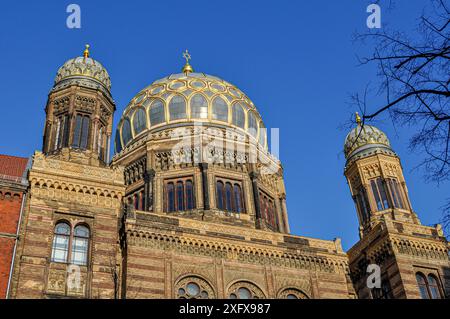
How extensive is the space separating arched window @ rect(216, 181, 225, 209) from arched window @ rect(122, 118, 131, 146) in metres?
7.87

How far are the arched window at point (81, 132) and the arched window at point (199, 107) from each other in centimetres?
1037

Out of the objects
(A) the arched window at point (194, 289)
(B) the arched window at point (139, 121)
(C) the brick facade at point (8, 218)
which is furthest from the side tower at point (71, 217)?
(B) the arched window at point (139, 121)

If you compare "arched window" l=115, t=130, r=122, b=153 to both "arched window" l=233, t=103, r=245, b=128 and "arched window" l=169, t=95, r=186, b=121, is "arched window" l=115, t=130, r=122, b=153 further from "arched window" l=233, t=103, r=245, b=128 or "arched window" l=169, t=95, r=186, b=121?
Result: "arched window" l=233, t=103, r=245, b=128

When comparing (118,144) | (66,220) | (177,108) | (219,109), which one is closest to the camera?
(66,220)

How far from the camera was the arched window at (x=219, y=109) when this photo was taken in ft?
123

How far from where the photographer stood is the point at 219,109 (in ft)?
124

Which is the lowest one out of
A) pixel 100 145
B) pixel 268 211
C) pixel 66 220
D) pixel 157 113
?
pixel 66 220

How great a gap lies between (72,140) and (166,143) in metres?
9.15

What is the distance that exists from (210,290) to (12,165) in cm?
1123

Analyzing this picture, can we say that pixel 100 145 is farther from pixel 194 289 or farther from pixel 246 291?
pixel 246 291

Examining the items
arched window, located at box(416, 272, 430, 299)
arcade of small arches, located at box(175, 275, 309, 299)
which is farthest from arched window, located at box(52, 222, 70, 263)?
arched window, located at box(416, 272, 430, 299)

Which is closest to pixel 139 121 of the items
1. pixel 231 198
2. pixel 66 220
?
pixel 231 198

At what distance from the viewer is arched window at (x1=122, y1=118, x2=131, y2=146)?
125 feet

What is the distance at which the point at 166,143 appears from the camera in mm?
35375
